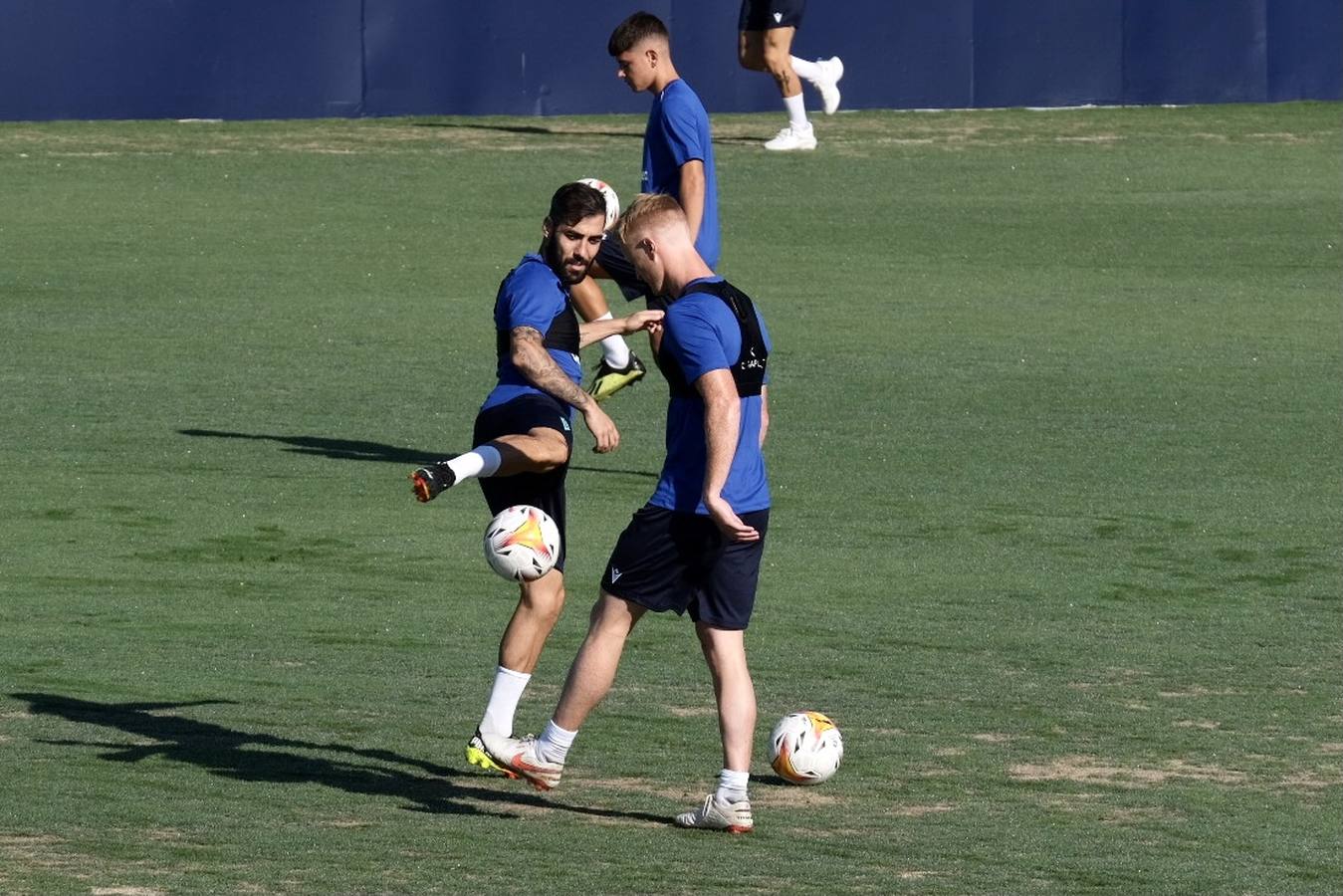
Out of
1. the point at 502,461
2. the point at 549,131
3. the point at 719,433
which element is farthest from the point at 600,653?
the point at 549,131

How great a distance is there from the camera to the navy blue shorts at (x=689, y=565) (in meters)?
7.21

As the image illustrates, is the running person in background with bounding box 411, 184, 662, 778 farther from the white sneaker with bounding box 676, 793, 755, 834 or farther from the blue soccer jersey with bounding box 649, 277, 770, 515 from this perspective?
the white sneaker with bounding box 676, 793, 755, 834

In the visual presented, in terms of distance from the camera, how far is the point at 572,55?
Answer: 25625 millimetres

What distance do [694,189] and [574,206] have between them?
11.8 feet

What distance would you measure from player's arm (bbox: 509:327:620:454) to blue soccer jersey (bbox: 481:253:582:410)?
4cm

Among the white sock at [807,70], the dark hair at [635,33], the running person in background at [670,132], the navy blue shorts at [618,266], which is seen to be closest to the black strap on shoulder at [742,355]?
the running person in background at [670,132]

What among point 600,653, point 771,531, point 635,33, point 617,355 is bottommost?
point 600,653

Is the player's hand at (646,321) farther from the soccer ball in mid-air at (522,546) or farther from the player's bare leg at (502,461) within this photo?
the soccer ball in mid-air at (522,546)

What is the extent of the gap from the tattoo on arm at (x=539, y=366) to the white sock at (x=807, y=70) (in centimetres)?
1722

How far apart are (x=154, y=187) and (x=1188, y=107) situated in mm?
11941

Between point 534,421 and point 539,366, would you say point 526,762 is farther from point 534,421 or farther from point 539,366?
point 539,366

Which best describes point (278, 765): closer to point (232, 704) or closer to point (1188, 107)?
point (232, 704)

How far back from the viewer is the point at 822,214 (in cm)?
2233

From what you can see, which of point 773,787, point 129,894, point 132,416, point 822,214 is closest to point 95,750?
point 129,894
